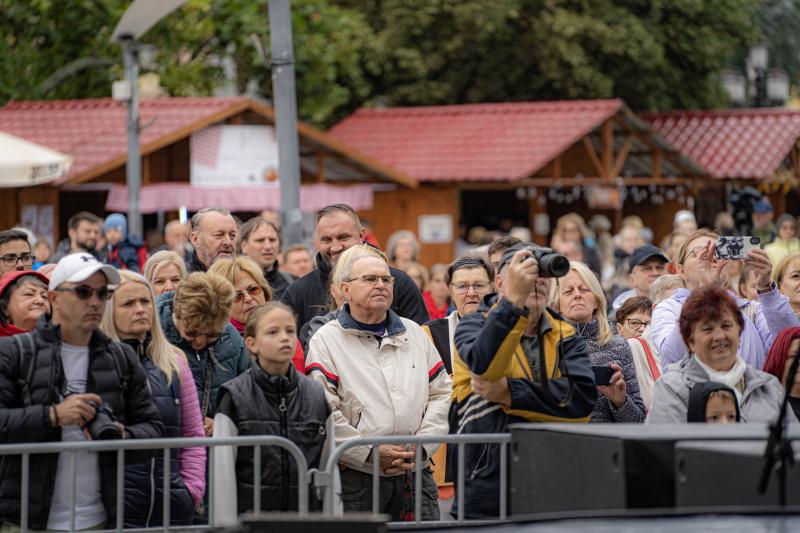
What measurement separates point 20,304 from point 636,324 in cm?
367

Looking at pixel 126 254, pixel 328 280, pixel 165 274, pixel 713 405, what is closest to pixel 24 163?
pixel 126 254

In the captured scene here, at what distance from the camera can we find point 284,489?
6266 millimetres

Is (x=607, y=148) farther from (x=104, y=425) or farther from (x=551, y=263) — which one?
(x=104, y=425)

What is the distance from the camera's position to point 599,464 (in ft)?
15.7

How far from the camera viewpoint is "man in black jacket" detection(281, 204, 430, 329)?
27.3 ft

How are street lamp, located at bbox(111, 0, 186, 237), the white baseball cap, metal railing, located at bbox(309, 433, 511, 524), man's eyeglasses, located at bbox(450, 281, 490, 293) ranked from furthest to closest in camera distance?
1. street lamp, located at bbox(111, 0, 186, 237)
2. man's eyeglasses, located at bbox(450, 281, 490, 293)
3. metal railing, located at bbox(309, 433, 511, 524)
4. the white baseball cap

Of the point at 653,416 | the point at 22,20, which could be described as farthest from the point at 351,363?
the point at 22,20

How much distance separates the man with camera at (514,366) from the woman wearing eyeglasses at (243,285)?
189 centimetres

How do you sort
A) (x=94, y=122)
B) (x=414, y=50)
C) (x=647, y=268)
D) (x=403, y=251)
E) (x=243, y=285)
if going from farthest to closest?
(x=414, y=50) < (x=94, y=122) < (x=403, y=251) < (x=647, y=268) < (x=243, y=285)

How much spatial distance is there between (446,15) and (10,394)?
28.8 meters

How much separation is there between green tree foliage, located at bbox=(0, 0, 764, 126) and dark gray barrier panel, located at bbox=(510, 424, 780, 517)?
2301 cm

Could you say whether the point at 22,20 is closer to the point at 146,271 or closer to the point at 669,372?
the point at 146,271

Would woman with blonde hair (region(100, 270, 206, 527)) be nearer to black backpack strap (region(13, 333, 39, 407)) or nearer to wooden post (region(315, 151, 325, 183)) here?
black backpack strap (region(13, 333, 39, 407))

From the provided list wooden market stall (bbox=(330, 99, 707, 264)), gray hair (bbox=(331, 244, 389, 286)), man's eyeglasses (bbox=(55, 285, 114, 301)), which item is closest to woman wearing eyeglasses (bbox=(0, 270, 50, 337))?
man's eyeglasses (bbox=(55, 285, 114, 301))
